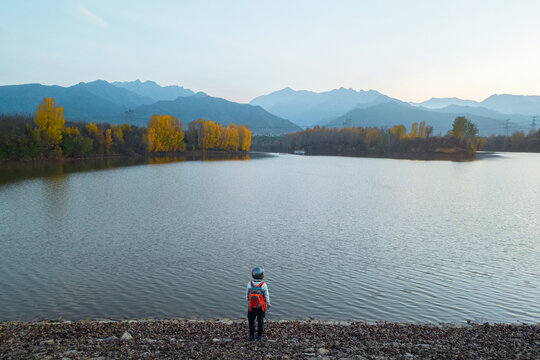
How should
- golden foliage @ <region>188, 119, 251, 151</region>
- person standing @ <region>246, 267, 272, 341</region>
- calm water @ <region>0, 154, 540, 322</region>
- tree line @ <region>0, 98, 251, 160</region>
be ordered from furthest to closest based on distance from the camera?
golden foliage @ <region>188, 119, 251, 151</region>
tree line @ <region>0, 98, 251, 160</region>
calm water @ <region>0, 154, 540, 322</region>
person standing @ <region>246, 267, 272, 341</region>

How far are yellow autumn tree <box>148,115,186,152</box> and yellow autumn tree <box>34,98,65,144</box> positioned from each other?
4171cm

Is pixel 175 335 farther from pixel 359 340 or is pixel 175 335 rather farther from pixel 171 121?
pixel 171 121

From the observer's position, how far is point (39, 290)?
1511cm

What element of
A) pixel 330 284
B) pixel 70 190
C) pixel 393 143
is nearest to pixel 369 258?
pixel 330 284

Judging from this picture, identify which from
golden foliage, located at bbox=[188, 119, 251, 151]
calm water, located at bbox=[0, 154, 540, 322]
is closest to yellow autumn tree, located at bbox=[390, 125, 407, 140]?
golden foliage, located at bbox=[188, 119, 251, 151]

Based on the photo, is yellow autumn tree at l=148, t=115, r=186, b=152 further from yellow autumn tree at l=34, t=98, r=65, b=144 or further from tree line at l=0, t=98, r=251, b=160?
yellow autumn tree at l=34, t=98, r=65, b=144

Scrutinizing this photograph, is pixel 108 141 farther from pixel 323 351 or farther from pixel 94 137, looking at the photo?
pixel 323 351

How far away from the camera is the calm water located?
46.0 feet

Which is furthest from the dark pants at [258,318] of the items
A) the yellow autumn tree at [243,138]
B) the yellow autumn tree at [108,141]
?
the yellow autumn tree at [243,138]

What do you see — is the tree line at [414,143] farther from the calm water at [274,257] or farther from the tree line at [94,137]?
the calm water at [274,257]

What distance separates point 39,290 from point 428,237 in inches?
940

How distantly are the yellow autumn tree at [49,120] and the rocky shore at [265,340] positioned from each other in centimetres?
9882

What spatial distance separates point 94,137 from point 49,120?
2493 centimetres

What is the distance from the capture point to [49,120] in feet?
312
